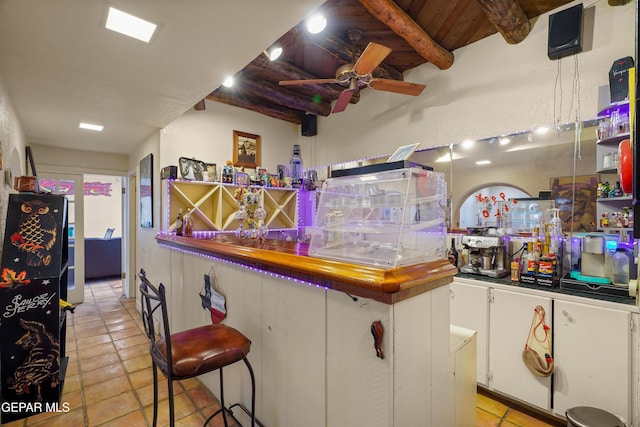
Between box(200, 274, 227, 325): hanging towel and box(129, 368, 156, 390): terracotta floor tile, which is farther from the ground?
box(200, 274, 227, 325): hanging towel

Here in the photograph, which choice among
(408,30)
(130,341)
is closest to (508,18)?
(408,30)

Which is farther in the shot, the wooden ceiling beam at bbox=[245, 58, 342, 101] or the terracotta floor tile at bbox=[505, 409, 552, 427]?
the wooden ceiling beam at bbox=[245, 58, 342, 101]

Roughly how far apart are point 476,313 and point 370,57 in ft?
7.29

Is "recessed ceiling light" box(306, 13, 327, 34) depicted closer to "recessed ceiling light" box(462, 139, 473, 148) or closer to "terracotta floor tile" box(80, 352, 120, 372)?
"recessed ceiling light" box(462, 139, 473, 148)

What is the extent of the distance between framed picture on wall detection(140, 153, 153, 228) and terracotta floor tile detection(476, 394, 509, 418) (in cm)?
383

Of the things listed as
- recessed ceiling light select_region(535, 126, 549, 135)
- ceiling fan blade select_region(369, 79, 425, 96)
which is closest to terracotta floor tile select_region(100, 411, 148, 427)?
ceiling fan blade select_region(369, 79, 425, 96)

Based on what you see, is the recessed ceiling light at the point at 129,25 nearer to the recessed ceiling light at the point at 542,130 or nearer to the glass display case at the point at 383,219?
the glass display case at the point at 383,219

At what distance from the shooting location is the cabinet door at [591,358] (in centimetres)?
184

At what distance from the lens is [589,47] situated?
2307mm

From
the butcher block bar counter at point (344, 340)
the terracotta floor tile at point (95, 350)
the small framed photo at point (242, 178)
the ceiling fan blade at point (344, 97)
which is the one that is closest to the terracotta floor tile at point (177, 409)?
the butcher block bar counter at point (344, 340)

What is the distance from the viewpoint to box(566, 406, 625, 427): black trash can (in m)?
1.70

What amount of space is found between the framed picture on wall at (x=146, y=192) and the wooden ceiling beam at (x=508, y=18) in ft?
12.1

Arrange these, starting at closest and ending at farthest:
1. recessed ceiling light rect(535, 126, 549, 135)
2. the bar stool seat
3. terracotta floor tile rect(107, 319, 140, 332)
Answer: the bar stool seat < recessed ceiling light rect(535, 126, 549, 135) < terracotta floor tile rect(107, 319, 140, 332)

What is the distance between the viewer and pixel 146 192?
3.82 meters
